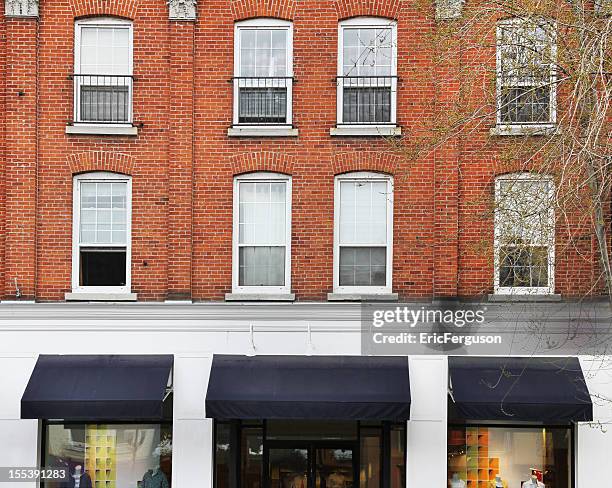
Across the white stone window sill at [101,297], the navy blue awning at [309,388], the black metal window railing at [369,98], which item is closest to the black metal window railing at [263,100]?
the black metal window railing at [369,98]

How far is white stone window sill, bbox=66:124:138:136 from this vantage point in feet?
57.3

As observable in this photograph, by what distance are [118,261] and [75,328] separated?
4.67 feet

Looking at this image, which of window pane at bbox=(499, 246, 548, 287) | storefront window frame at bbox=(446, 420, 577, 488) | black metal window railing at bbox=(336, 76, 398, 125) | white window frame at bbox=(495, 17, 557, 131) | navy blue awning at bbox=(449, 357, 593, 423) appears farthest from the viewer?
black metal window railing at bbox=(336, 76, 398, 125)

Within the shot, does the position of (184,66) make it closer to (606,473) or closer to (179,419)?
(179,419)

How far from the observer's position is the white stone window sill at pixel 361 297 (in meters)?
17.2

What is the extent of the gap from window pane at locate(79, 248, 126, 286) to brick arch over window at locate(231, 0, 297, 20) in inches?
191

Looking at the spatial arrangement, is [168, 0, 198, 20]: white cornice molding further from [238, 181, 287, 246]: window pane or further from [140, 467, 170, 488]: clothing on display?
[140, 467, 170, 488]: clothing on display

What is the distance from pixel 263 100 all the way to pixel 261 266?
9.91 ft

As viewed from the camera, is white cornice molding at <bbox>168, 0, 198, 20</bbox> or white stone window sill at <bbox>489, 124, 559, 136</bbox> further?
white cornice molding at <bbox>168, 0, 198, 20</bbox>

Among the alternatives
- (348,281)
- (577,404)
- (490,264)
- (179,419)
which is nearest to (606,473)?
(577,404)

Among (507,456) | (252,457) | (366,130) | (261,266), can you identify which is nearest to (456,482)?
(507,456)

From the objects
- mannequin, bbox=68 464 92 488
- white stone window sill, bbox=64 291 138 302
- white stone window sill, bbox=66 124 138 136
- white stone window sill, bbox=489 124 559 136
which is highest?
white stone window sill, bbox=66 124 138 136

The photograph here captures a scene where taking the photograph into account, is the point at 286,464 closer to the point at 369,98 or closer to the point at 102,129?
the point at 369,98

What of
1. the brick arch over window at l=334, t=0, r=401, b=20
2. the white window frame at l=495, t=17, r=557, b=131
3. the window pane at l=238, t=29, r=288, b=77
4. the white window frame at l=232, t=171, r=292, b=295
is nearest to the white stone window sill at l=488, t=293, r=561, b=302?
the white window frame at l=495, t=17, r=557, b=131
